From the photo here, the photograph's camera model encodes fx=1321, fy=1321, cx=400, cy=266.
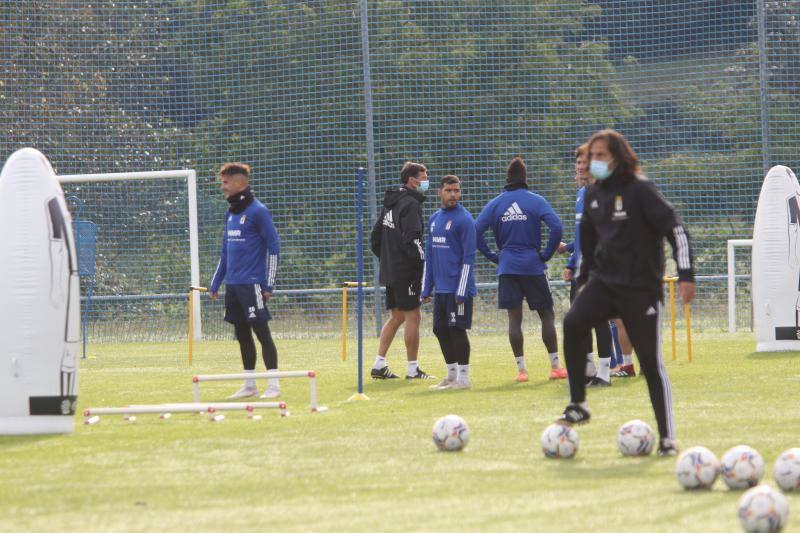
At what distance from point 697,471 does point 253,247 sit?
6318 millimetres

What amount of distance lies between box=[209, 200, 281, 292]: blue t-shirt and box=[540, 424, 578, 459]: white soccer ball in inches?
189

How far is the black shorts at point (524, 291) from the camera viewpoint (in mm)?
12500

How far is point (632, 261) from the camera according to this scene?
7.65m

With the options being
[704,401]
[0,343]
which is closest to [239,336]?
[0,343]

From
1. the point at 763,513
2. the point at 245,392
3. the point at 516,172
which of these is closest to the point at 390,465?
the point at 763,513

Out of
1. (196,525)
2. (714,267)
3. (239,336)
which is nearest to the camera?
(196,525)

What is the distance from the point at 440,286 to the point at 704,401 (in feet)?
9.63

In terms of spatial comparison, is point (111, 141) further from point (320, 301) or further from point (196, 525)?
point (196, 525)

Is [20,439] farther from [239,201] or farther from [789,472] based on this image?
[789,472]

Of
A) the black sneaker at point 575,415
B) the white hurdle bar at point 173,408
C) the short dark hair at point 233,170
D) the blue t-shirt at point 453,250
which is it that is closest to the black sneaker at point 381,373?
the blue t-shirt at point 453,250

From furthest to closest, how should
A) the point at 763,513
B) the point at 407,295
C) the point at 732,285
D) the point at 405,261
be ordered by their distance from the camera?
the point at 732,285 → the point at 405,261 → the point at 407,295 → the point at 763,513

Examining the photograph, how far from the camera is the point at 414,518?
562 centimetres

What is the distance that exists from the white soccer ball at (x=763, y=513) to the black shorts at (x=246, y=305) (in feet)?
23.1

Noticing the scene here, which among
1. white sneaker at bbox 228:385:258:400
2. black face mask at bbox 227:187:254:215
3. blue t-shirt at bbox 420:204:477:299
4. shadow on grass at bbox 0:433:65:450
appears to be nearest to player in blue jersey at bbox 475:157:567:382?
blue t-shirt at bbox 420:204:477:299
